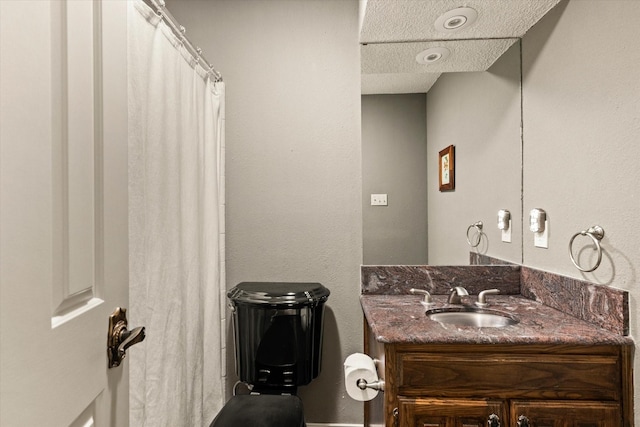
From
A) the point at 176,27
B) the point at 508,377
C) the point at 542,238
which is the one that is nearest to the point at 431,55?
the point at 542,238

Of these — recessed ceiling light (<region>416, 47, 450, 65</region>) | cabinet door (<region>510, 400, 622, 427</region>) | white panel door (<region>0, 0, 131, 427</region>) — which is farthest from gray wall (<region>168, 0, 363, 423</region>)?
white panel door (<region>0, 0, 131, 427</region>)

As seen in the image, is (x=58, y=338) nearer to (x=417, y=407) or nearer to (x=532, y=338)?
(x=417, y=407)

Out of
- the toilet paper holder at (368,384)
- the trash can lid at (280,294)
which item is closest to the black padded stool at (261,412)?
the toilet paper holder at (368,384)

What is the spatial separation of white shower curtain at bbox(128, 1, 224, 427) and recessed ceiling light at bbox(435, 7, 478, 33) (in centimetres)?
114

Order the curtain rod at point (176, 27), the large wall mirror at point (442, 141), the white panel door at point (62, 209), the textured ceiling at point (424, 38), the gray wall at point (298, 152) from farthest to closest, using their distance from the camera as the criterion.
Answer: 1. the gray wall at point (298, 152)
2. the large wall mirror at point (442, 141)
3. the textured ceiling at point (424, 38)
4. the curtain rod at point (176, 27)
5. the white panel door at point (62, 209)

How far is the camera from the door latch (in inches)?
29.0

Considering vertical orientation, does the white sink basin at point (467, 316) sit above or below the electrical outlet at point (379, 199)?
below

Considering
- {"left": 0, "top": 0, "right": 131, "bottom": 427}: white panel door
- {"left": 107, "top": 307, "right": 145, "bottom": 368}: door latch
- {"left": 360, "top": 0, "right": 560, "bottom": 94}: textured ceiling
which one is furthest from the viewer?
{"left": 360, "top": 0, "right": 560, "bottom": 94}: textured ceiling

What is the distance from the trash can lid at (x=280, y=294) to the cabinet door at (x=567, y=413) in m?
0.87

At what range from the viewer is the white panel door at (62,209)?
1.58 ft

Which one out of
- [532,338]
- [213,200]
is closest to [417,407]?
[532,338]

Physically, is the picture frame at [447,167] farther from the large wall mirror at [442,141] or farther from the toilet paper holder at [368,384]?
the toilet paper holder at [368,384]

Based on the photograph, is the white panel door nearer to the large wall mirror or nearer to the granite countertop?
the granite countertop

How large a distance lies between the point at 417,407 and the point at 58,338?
3.39ft
